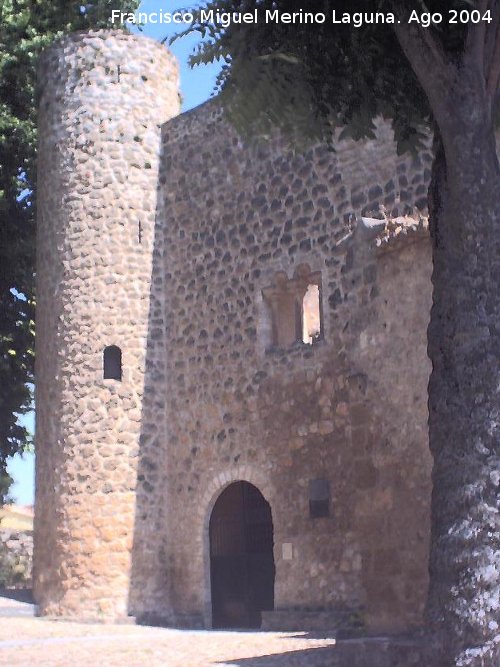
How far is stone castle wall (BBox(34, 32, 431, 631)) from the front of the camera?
13328 millimetres

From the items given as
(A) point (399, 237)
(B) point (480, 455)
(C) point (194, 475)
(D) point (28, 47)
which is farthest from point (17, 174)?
(B) point (480, 455)

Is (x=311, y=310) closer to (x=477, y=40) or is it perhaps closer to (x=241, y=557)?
(x=241, y=557)

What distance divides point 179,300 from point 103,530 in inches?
133

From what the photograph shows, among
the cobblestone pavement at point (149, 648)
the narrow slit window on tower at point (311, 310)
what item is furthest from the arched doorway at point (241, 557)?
the narrow slit window on tower at point (311, 310)

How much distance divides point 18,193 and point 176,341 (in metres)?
4.20

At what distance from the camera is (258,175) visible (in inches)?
587

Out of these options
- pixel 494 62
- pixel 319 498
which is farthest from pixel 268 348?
pixel 494 62

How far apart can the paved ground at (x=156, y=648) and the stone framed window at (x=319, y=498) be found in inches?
61.8

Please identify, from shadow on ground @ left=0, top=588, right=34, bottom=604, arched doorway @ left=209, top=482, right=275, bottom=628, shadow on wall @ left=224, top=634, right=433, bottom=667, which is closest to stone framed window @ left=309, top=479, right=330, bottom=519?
arched doorway @ left=209, top=482, right=275, bottom=628

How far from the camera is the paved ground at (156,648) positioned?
913 cm

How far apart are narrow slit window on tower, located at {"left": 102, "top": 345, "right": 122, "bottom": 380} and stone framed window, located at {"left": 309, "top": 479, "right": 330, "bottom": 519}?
A: 3.48m

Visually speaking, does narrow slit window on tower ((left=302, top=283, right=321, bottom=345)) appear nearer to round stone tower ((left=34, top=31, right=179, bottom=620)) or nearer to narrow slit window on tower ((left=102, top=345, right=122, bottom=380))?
round stone tower ((left=34, top=31, right=179, bottom=620))

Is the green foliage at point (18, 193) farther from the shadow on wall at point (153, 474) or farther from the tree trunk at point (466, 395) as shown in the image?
the tree trunk at point (466, 395)

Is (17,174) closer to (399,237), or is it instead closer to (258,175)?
(258,175)
